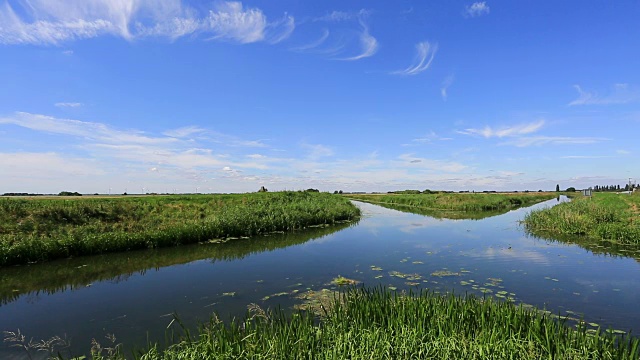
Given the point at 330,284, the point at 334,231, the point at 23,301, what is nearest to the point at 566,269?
the point at 330,284

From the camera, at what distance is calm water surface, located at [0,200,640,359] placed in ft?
31.8

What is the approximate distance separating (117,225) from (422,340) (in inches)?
883

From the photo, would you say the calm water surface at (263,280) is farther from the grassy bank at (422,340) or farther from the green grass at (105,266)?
the grassy bank at (422,340)

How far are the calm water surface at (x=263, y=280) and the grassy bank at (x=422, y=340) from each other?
67.4 inches

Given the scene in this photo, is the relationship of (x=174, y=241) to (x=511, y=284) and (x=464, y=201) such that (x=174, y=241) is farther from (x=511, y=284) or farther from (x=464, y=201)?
(x=464, y=201)

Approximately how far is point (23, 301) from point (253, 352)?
10.5m

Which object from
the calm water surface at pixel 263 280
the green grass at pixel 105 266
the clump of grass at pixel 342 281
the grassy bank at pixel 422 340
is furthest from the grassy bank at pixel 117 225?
the grassy bank at pixel 422 340

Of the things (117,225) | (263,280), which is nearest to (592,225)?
(263,280)

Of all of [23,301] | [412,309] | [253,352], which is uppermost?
[412,309]

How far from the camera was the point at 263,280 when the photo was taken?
13875 millimetres

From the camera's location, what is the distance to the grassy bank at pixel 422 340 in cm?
577

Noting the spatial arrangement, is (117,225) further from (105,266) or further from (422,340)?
(422,340)

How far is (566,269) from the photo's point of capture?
1498cm

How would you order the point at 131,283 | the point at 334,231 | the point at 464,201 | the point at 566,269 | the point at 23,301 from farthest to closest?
the point at 464,201, the point at 334,231, the point at 566,269, the point at 131,283, the point at 23,301
